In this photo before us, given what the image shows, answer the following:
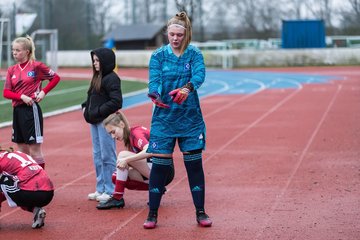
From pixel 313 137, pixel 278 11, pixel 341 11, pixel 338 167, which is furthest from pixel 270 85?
pixel 278 11

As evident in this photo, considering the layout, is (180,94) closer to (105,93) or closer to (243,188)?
(105,93)

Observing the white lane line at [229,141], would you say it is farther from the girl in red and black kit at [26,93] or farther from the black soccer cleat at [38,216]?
the girl in red and black kit at [26,93]

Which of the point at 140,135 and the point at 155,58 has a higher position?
the point at 155,58

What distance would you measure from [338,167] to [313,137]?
10.2ft

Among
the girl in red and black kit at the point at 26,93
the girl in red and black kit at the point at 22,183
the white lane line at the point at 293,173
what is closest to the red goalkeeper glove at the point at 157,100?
the girl in red and black kit at the point at 22,183

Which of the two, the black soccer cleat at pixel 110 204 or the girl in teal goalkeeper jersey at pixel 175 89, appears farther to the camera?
the black soccer cleat at pixel 110 204

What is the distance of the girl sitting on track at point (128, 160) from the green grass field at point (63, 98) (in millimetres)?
8679

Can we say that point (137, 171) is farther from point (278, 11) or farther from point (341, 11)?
point (278, 11)

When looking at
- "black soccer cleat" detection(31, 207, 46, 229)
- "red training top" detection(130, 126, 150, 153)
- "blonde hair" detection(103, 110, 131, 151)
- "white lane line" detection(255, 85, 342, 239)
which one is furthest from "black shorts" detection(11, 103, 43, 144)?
"white lane line" detection(255, 85, 342, 239)

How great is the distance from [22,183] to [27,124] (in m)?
1.49

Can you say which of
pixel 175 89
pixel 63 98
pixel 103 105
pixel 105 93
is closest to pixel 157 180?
pixel 175 89

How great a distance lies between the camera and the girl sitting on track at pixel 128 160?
652 cm

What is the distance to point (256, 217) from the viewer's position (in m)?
6.18

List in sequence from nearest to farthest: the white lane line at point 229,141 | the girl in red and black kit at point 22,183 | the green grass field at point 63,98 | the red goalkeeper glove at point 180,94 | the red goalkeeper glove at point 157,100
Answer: the red goalkeeper glove at point 180,94 < the red goalkeeper glove at point 157,100 < the girl in red and black kit at point 22,183 < the white lane line at point 229,141 < the green grass field at point 63,98
